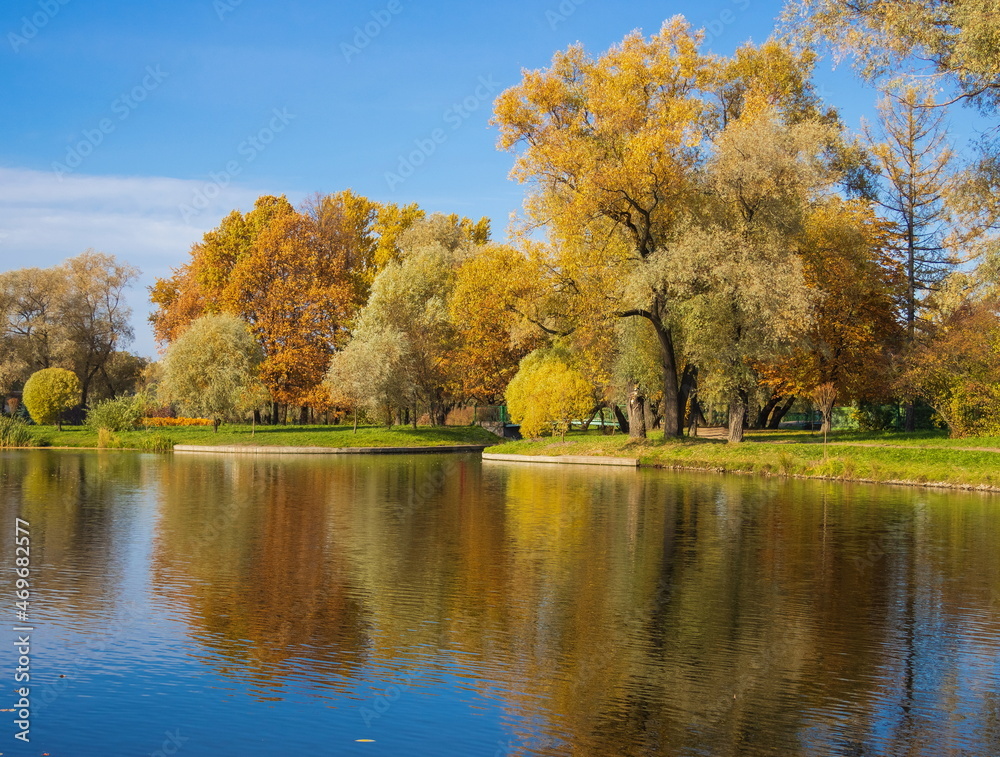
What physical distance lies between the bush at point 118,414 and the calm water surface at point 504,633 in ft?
110

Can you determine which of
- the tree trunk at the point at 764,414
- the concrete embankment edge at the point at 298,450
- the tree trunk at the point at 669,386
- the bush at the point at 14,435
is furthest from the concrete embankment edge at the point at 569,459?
the bush at the point at 14,435

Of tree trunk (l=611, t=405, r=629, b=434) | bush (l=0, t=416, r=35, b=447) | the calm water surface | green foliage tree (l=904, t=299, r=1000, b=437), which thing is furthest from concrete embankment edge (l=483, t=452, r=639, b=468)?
bush (l=0, t=416, r=35, b=447)

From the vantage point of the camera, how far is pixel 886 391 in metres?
39.7

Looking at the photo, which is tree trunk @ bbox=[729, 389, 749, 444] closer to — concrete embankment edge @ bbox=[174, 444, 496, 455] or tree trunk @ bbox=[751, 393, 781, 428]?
tree trunk @ bbox=[751, 393, 781, 428]

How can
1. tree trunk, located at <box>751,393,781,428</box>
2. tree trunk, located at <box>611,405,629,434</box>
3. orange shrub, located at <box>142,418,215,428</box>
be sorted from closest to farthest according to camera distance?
tree trunk, located at <box>751,393,781,428</box> → tree trunk, located at <box>611,405,629,434</box> → orange shrub, located at <box>142,418,215,428</box>

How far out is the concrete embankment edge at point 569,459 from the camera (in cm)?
3666

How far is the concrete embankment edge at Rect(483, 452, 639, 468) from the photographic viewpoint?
36.7 meters

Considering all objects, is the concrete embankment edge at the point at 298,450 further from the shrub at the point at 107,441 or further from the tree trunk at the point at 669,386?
the tree trunk at the point at 669,386

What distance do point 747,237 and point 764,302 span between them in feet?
11.1

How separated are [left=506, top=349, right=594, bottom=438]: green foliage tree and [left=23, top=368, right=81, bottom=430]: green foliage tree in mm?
30923

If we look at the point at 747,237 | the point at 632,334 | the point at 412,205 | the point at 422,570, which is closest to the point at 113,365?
the point at 412,205

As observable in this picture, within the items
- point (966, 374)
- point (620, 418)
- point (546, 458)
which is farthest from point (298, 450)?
point (966, 374)

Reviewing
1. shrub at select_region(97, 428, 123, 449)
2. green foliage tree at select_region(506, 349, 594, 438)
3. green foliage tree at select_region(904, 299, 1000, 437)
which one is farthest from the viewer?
shrub at select_region(97, 428, 123, 449)

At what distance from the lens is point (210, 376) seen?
2007 inches
